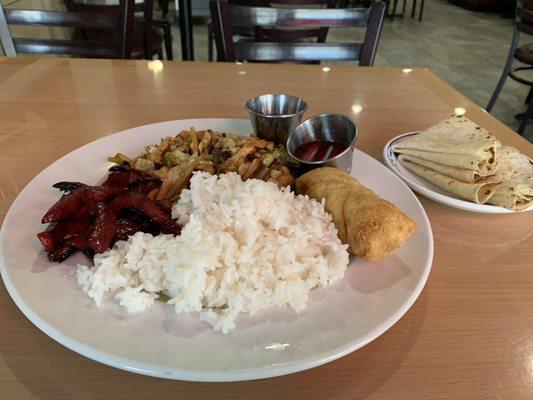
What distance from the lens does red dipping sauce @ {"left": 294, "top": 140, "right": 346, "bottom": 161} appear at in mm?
1436

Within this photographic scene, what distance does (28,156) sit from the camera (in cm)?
150

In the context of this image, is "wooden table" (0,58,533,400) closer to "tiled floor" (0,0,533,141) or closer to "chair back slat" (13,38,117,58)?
"chair back slat" (13,38,117,58)

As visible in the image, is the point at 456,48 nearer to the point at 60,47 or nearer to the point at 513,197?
the point at 60,47

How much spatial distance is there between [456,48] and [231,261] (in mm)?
7712

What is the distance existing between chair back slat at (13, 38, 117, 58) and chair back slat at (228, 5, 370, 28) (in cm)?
81

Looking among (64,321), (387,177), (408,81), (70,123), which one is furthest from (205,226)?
(408,81)

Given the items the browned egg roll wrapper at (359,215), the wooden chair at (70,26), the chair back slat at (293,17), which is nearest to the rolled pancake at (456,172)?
the browned egg roll wrapper at (359,215)

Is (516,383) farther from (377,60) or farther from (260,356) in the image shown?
(377,60)

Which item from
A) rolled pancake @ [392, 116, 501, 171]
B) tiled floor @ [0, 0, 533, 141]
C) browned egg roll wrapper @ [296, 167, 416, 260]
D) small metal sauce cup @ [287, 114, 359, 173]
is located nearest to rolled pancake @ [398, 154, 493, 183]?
rolled pancake @ [392, 116, 501, 171]

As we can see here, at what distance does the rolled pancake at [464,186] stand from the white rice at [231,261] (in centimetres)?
48

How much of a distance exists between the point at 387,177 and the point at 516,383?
2.25ft

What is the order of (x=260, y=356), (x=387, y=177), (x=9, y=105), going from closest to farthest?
1. (x=260, y=356)
2. (x=387, y=177)
3. (x=9, y=105)

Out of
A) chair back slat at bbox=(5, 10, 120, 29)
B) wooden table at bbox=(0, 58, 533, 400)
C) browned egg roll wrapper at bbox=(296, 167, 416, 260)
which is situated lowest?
wooden table at bbox=(0, 58, 533, 400)

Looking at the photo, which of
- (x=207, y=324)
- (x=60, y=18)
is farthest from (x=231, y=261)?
(x=60, y=18)
